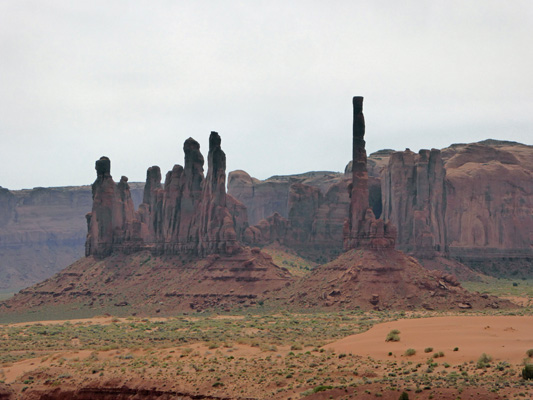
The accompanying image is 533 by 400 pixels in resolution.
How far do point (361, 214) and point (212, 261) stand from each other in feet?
70.4

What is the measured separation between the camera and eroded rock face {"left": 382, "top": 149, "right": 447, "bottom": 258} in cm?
14425

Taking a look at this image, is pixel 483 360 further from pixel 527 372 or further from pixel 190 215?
pixel 190 215

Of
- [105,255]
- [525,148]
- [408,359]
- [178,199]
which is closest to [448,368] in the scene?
[408,359]

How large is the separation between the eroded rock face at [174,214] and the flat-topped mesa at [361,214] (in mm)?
18419

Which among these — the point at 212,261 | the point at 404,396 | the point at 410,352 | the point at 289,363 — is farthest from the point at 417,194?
the point at 404,396

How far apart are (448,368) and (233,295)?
60987 mm

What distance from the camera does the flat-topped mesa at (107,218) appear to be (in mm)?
132000

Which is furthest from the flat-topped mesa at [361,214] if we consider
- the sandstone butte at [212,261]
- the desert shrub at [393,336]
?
the desert shrub at [393,336]

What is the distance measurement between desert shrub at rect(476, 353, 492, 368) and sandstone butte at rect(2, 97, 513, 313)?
4174 cm

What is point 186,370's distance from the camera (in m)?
53.7

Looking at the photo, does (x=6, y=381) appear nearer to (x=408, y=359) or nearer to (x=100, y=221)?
(x=408, y=359)

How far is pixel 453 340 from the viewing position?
174 feet

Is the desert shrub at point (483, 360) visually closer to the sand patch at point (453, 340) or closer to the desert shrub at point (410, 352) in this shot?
the sand patch at point (453, 340)

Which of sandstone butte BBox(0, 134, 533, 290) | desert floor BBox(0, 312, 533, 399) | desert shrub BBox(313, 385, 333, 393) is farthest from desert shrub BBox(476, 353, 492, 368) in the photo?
sandstone butte BBox(0, 134, 533, 290)
